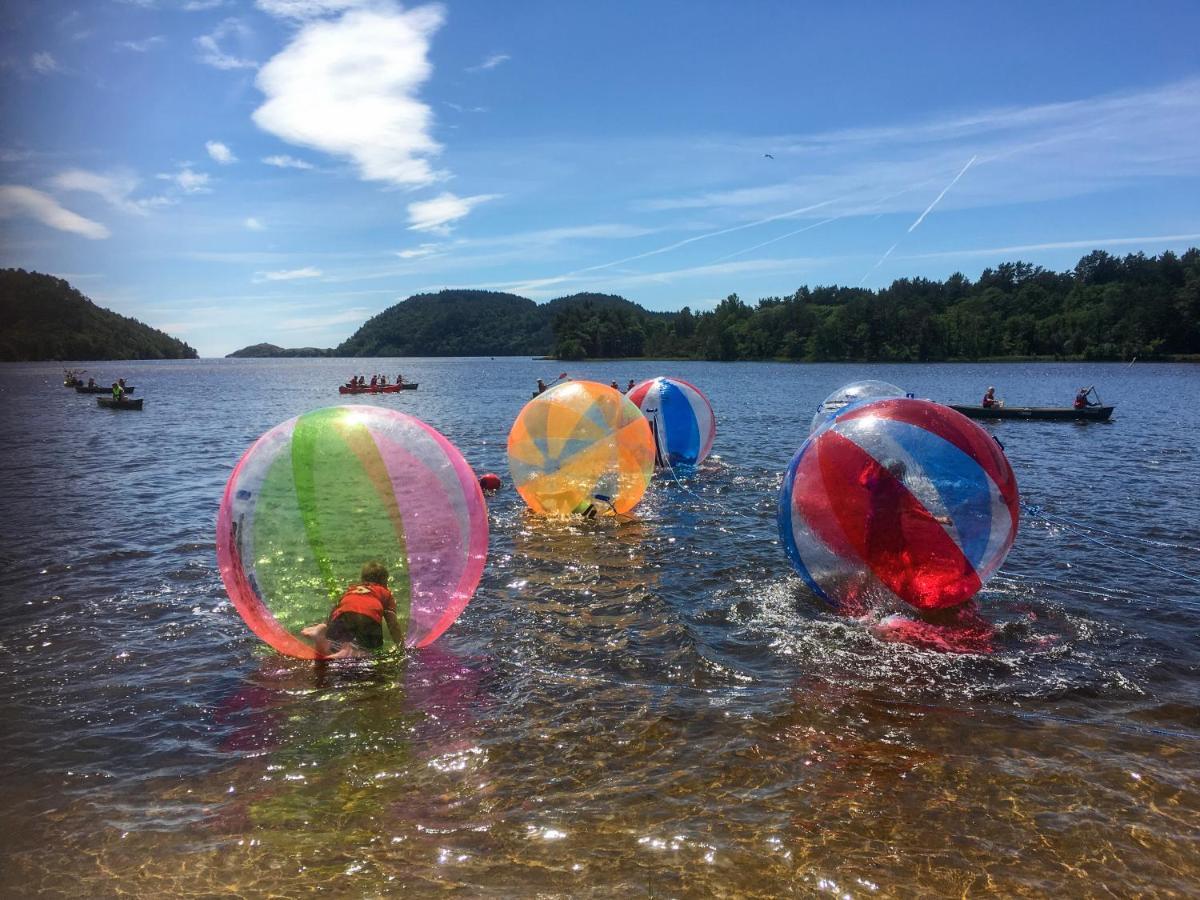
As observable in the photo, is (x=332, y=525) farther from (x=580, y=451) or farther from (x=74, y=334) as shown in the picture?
(x=74, y=334)

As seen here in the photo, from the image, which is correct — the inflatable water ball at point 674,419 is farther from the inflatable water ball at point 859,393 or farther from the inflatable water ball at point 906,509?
the inflatable water ball at point 906,509

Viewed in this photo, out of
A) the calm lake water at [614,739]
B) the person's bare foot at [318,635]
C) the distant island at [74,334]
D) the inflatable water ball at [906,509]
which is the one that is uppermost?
the distant island at [74,334]

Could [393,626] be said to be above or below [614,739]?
above

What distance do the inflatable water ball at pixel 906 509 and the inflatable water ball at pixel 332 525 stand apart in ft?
12.2

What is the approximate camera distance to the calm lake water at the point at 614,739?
14.9 feet

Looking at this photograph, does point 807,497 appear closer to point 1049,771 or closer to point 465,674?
point 1049,771

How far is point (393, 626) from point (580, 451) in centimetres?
617

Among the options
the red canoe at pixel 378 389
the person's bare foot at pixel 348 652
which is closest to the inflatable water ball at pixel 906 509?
the person's bare foot at pixel 348 652

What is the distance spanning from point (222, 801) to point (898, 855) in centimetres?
443

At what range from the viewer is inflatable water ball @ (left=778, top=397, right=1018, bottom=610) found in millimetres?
7570

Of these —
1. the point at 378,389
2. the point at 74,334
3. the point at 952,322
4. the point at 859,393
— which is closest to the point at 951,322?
the point at 952,322

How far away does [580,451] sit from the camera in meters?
12.6

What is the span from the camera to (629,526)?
13.0 metres

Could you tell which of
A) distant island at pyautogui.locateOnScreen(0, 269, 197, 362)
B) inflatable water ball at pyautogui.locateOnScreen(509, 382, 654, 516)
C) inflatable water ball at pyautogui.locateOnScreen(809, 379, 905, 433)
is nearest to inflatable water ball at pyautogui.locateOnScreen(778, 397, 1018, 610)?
inflatable water ball at pyautogui.locateOnScreen(509, 382, 654, 516)
